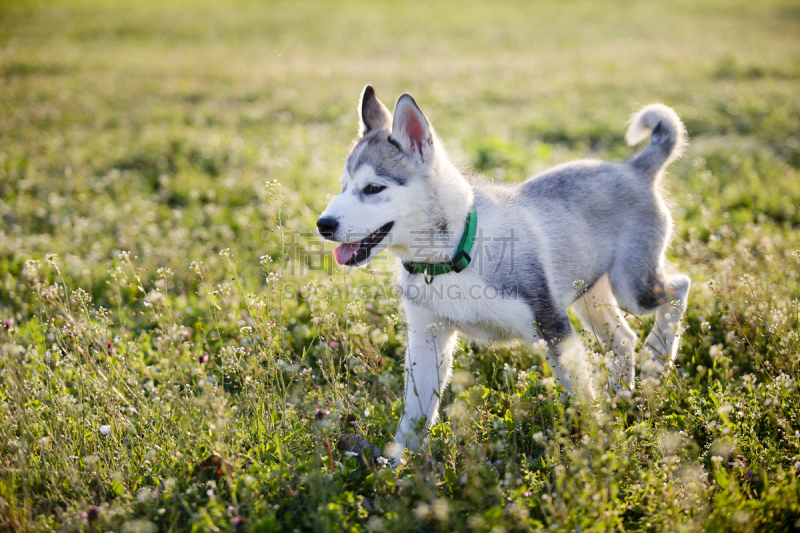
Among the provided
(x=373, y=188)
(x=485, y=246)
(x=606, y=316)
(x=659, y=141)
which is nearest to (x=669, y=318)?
(x=606, y=316)

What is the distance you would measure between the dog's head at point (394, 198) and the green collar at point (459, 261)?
0.14 meters

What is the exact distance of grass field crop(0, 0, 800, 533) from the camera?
2486mm

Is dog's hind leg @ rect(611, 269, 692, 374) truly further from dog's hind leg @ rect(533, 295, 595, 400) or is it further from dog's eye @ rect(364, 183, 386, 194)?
dog's eye @ rect(364, 183, 386, 194)

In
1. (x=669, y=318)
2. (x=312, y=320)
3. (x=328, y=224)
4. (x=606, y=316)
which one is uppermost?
(x=328, y=224)

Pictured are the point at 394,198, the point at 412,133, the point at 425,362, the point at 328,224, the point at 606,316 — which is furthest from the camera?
→ the point at 606,316

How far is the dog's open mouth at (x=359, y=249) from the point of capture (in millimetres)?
2981

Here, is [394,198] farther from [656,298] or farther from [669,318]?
[669,318]

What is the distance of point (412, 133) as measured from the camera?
10.1 feet

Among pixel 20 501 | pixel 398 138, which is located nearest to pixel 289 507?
pixel 20 501

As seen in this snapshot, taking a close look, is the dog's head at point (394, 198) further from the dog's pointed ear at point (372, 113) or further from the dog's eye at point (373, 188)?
the dog's pointed ear at point (372, 113)

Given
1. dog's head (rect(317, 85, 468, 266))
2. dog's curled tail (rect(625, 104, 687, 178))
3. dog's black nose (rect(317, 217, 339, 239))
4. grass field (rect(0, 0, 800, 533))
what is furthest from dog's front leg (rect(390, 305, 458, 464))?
dog's curled tail (rect(625, 104, 687, 178))

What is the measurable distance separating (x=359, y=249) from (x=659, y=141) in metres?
2.46

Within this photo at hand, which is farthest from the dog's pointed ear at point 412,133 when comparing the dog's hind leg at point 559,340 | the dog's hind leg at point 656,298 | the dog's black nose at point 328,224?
the dog's hind leg at point 656,298

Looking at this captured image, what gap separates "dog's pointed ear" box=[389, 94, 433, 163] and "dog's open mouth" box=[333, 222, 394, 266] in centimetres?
45
